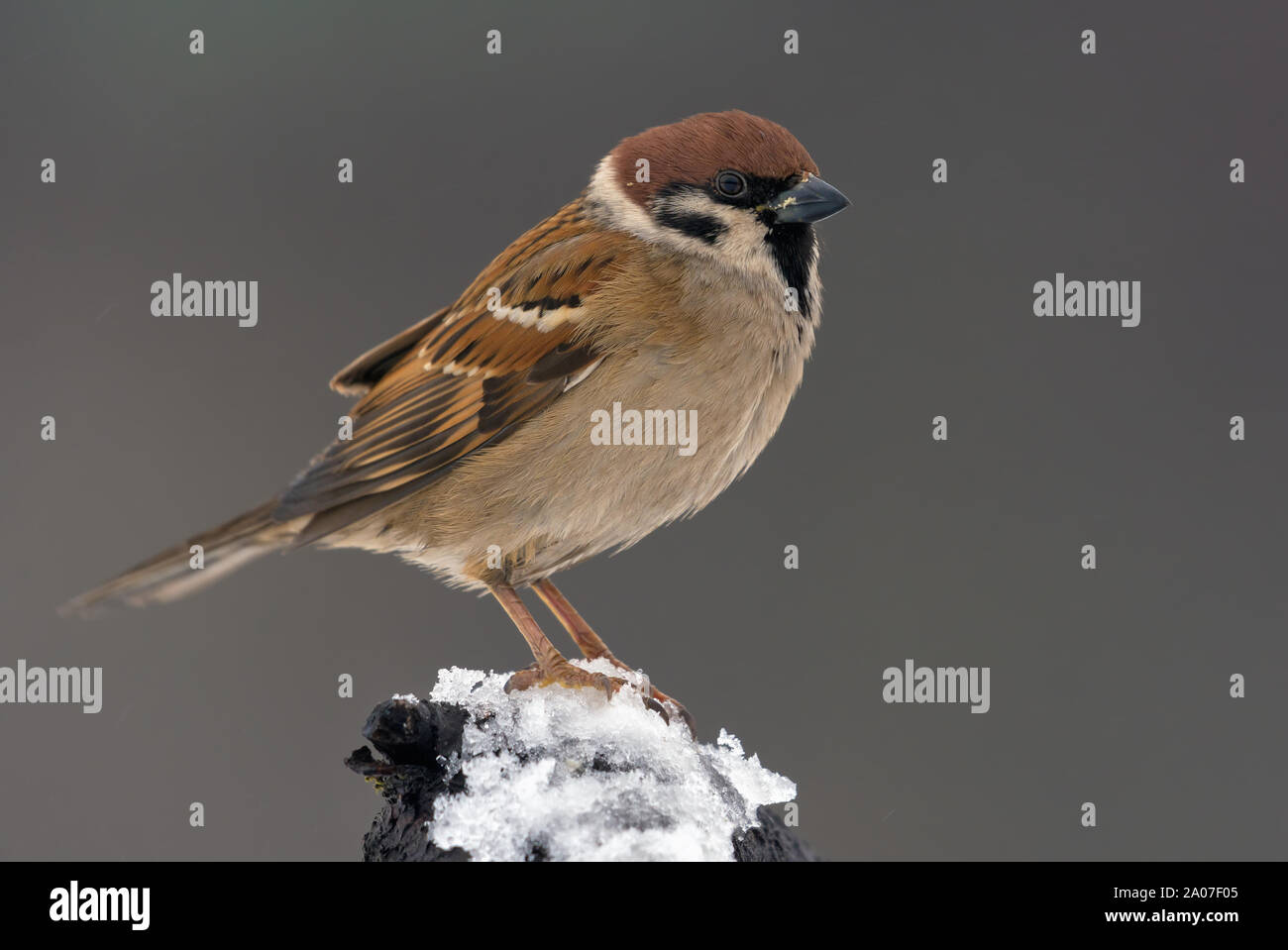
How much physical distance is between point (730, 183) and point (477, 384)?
103 centimetres

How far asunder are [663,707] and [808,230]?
1601mm

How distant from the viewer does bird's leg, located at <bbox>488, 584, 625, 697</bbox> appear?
3.64 m

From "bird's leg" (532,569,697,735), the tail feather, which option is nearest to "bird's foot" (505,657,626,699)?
"bird's leg" (532,569,697,735)

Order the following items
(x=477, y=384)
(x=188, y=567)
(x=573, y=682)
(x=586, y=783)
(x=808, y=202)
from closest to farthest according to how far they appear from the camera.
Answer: (x=586, y=783)
(x=573, y=682)
(x=808, y=202)
(x=477, y=384)
(x=188, y=567)

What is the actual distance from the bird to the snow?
0.92 ft

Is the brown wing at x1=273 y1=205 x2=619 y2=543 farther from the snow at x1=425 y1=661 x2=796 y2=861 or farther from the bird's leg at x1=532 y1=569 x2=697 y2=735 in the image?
the snow at x1=425 y1=661 x2=796 y2=861

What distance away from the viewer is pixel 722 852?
2.97 m

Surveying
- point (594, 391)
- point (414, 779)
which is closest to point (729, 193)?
point (594, 391)

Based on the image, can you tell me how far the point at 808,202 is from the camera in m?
3.76

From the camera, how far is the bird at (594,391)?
374 centimetres

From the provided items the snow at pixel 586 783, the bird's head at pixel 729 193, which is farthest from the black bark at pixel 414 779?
the bird's head at pixel 729 193

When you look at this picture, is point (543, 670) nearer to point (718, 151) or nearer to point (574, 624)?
point (574, 624)
